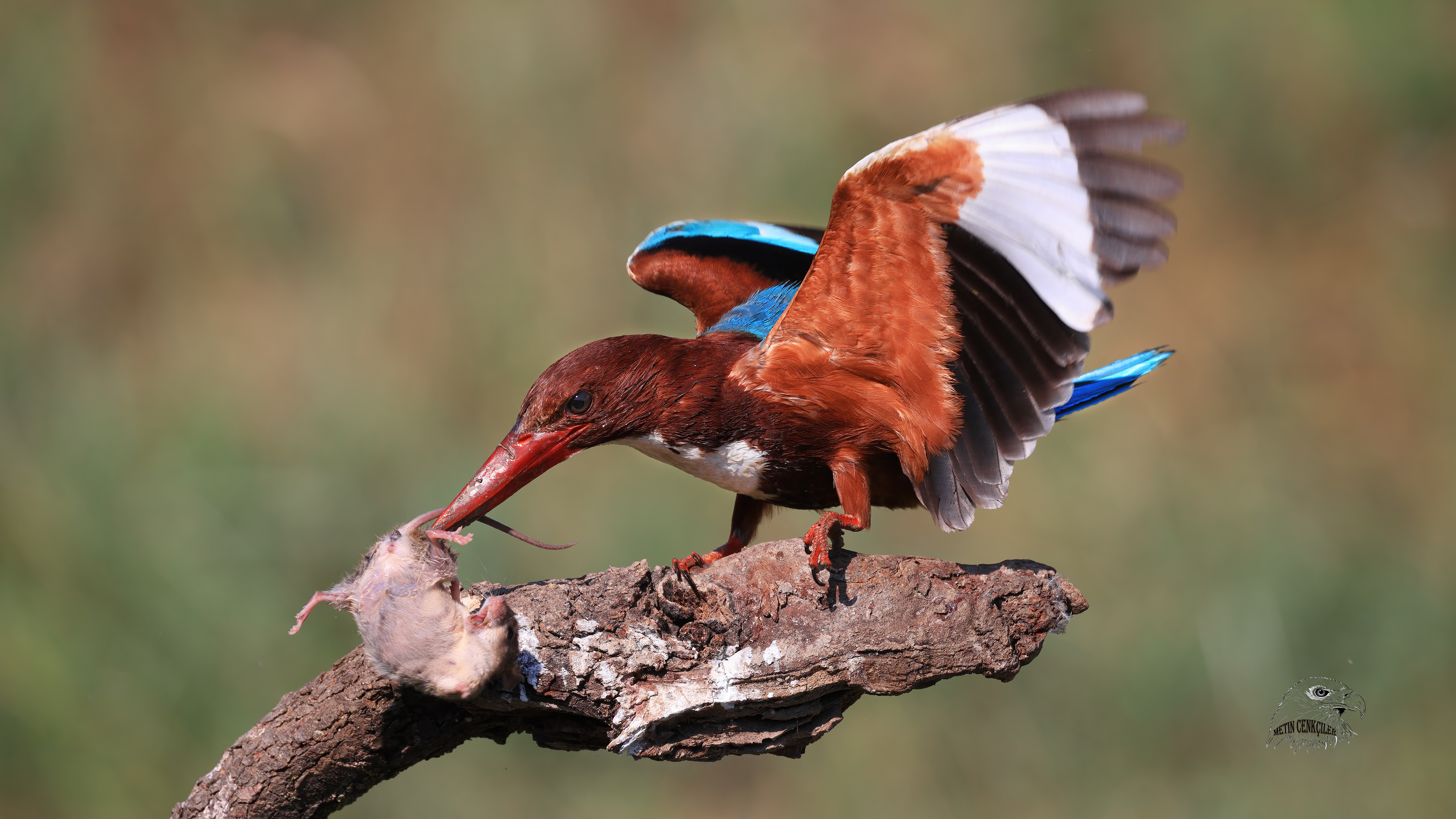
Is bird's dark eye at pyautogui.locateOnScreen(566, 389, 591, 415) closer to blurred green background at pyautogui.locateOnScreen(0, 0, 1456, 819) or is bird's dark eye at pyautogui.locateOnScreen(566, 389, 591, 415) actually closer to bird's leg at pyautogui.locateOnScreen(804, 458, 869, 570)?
bird's leg at pyautogui.locateOnScreen(804, 458, 869, 570)

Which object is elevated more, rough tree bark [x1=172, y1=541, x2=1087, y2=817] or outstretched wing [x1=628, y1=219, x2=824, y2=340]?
outstretched wing [x1=628, y1=219, x2=824, y2=340]

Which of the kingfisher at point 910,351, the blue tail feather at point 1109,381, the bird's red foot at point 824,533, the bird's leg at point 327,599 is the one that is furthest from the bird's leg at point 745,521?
the bird's leg at point 327,599

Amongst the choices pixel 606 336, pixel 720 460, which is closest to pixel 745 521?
pixel 720 460

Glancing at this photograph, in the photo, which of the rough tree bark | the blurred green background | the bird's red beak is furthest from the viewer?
the blurred green background

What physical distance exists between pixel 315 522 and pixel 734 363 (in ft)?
6.89

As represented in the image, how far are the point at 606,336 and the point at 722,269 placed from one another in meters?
1.61

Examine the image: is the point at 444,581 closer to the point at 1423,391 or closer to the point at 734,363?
the point at 734,363

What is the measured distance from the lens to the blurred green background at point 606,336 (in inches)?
138

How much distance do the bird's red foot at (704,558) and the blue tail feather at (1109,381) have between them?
0.79 m

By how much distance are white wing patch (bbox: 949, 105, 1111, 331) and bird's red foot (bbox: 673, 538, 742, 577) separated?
0.76 meters

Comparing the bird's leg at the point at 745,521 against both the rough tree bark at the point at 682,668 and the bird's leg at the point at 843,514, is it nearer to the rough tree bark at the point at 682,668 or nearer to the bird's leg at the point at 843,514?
the bird's leg at the point at 843,514

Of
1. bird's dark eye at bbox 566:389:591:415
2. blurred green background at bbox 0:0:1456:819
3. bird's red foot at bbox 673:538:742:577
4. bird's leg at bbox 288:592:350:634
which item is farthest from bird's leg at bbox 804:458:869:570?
blurred green background at bbox 0:0:1456:819

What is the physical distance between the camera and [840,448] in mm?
2166

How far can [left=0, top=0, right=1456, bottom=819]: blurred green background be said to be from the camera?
138 inches
